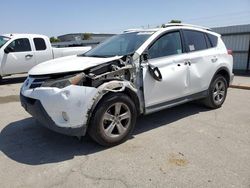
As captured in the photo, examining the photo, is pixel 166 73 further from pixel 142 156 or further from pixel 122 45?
pixel 142 156

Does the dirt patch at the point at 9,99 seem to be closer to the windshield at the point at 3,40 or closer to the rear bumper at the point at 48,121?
the windshield at the point at 3,40

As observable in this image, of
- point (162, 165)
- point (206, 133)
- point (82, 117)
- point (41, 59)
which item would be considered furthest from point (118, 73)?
point (41, 59)

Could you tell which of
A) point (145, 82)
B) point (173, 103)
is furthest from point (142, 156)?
point (173, 103)

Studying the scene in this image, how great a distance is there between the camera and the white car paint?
12.1 feet

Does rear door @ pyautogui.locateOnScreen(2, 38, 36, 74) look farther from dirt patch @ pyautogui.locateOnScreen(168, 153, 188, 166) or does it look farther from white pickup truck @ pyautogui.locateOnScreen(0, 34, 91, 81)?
dirt patch @ pyautogui.locateOnScreen(168, 153, 188, 166)

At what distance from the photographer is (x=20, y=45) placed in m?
10.6

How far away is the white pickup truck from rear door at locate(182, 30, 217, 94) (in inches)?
293

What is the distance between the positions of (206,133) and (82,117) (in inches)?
89.3

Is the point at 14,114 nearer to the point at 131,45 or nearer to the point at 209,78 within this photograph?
the point at 131,45

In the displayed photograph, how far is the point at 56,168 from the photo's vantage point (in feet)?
11.4

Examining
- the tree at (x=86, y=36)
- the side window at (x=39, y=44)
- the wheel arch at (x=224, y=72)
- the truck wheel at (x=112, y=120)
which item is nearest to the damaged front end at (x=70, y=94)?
the truck wheel at (x=112, y=120)

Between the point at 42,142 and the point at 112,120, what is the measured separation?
4.09 feet

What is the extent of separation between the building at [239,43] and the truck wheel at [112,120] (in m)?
10.3

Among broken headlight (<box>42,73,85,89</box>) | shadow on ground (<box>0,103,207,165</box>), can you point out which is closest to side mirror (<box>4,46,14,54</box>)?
shadow on ground (<box>0,103,207,165</box>)
